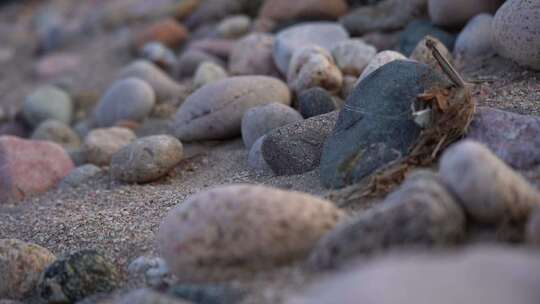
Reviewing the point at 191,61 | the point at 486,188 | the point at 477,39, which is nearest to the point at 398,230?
the point at 486,188

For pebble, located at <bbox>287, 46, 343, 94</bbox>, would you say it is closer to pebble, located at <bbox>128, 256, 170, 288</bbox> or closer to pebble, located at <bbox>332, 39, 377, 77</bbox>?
pebble, located at <bbox>332, 39, 377, 77</bbox>

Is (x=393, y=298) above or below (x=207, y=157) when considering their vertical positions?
above

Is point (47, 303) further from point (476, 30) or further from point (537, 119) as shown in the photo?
point (476, 30)

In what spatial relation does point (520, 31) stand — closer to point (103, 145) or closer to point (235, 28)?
point (103, 145)

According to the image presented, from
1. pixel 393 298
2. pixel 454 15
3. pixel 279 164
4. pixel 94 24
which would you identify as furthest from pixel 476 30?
pixel 94 24

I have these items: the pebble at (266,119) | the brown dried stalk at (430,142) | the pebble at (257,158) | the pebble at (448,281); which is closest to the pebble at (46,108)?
the pebble at (266,119)

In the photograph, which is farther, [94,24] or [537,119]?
[94,24]

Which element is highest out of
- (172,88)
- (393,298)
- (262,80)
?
(393,298)

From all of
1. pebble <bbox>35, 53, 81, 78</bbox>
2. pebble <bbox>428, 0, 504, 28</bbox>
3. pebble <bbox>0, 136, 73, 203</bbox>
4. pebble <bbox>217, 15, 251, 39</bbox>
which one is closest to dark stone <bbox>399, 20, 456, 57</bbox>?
pebble <bbox>428, 0, 504, 28</bbox>
